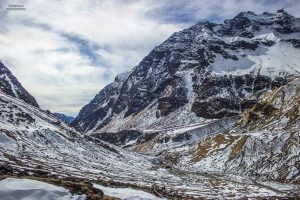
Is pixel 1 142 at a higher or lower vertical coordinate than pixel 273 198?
higher

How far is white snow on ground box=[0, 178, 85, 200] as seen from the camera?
165ft

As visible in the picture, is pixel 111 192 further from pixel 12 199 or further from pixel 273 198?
pixel 273 198

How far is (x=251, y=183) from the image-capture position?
609 ft

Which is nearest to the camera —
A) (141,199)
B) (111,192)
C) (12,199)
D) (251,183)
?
(12,199)

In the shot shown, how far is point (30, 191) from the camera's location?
5200 cm

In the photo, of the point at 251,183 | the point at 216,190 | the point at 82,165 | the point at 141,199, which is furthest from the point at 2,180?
the point at 251,183

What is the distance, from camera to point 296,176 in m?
189

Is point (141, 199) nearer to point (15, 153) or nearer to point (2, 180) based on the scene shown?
point (2, 180)

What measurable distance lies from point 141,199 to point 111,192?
8805 millimetres

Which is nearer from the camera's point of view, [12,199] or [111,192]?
[12,199]

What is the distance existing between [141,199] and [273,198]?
259ft

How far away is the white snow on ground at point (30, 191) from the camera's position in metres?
50.4

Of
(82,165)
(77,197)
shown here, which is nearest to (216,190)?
(82,165)

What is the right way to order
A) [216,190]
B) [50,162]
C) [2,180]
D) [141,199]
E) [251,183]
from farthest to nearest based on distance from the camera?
[251,183], [50,162], [216,190], [141,199], [2,180]
